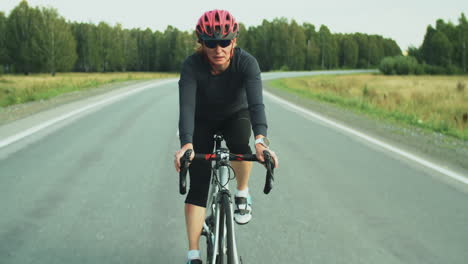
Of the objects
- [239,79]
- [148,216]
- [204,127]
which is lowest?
[148,216]

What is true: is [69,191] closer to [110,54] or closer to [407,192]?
[407,192]

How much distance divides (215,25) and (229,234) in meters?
1.16

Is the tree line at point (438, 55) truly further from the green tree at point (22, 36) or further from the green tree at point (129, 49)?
the green tree at point (129, 49)

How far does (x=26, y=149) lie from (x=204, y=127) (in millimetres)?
5029

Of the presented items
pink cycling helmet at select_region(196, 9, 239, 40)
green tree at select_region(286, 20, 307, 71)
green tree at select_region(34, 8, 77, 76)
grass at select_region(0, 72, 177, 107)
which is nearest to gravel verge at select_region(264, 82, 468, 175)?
pink cycling helmet at select_region(196, 9, 239, 40)

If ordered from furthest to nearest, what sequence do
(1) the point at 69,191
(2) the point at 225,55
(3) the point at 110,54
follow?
(3) the point at 110,54
(1) the point at 69,191
(2) the point at 225,55

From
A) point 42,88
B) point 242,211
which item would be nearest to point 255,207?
point 242,211

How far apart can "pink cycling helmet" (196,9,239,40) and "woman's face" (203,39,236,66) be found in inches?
3.6

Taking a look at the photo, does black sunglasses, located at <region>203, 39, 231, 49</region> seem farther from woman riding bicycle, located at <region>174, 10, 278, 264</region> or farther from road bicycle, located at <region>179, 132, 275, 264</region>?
road bicycle, located at <region>179, 132, 275, 264</region>

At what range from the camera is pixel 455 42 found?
3297 inches

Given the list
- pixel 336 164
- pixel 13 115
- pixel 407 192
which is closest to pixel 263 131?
pixel 407 192

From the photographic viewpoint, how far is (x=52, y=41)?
76.4 metres

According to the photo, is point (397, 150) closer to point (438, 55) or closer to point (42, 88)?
point (42, 88)

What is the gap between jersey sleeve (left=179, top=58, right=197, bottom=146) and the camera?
2.60m
